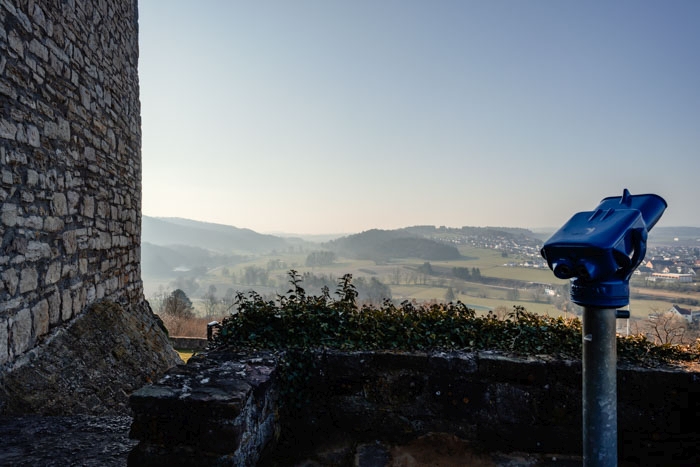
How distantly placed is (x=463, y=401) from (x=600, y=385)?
1.00 meters

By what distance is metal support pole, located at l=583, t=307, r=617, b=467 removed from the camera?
1.41 meters

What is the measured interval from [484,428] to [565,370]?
560 mm

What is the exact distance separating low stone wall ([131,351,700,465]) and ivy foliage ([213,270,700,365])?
14 cm

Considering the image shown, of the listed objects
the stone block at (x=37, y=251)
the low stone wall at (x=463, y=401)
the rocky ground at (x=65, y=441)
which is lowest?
the rocky ground at (x=65, y=441)

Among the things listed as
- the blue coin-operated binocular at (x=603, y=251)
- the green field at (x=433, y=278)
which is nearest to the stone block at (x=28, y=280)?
the blue coin-operated binocular at (x=603, y=251)

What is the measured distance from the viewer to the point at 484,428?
2.29 metres

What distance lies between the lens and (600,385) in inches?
56.1

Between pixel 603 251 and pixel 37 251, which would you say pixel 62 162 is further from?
pixel 603 251

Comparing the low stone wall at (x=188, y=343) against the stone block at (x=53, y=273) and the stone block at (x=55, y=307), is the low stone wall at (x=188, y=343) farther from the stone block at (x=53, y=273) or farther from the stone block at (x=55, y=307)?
the stone block at (x=53, y=273)

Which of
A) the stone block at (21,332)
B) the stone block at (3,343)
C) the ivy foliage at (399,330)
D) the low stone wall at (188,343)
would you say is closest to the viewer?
the ivy foliage at (399,330)

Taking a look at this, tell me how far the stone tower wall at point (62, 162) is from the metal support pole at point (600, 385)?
3.76m

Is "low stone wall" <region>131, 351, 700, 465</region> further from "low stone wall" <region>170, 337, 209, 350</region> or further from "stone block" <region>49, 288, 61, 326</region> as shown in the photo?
"low stone wall" <region>170, 337, 209, 350</region>

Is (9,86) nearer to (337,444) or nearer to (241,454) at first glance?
(241,454)

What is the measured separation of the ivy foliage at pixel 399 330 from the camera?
2438 millimetres
